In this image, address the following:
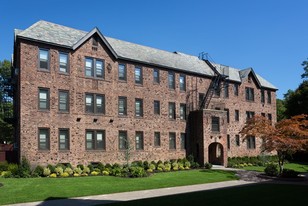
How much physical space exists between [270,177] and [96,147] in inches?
556

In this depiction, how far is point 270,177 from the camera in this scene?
25.6 m

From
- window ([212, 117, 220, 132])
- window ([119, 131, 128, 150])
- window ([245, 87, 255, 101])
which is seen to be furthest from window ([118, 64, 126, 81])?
window ([245, 87, 255, 101])

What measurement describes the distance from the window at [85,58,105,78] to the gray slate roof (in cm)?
175

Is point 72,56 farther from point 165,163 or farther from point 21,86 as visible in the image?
point 165,163

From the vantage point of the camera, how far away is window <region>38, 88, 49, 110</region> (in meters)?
26.3

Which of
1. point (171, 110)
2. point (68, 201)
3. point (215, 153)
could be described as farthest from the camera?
point (215, 153)

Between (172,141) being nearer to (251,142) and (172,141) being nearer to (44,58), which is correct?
(251,142)

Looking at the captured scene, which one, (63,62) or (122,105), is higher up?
(63,62)

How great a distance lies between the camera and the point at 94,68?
95.8 feet

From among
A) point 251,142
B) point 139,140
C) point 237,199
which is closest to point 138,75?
point 139,140

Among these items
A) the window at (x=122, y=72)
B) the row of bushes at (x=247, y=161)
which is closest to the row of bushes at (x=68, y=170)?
the window at (x=122, y=72)

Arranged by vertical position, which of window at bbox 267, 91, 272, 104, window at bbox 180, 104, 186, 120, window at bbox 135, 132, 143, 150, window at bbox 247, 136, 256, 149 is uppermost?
window at bbox 267, 91, 272, 104

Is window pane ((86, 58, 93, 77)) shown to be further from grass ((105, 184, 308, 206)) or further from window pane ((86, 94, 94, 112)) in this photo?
grass ((105, 184, 308, 206))

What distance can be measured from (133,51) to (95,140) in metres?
9.95
